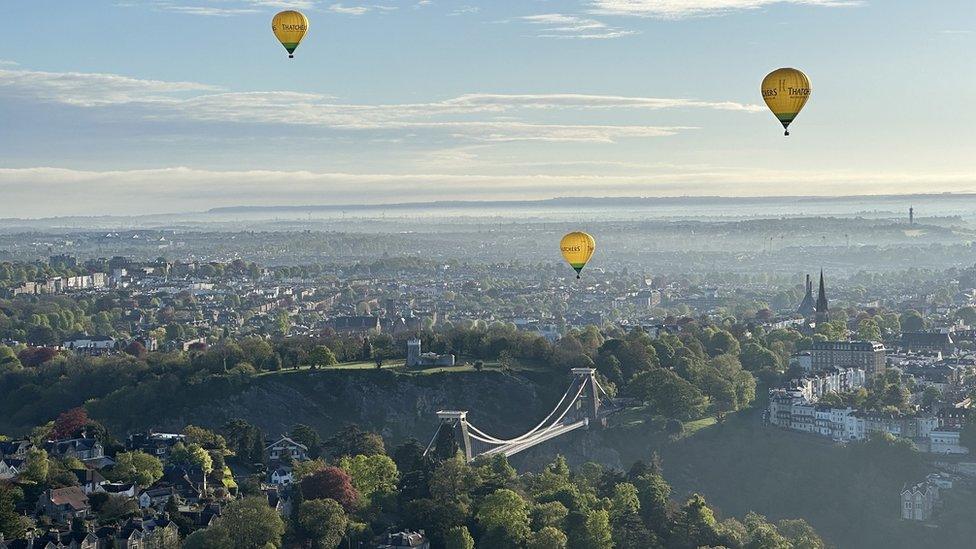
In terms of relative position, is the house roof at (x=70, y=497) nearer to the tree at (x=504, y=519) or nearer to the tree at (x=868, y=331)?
the tree at (x=504, y=519)

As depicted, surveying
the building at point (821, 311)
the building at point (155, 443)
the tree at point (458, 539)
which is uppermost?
the building at point (155, 443)

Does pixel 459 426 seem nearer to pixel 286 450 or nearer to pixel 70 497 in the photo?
pixel 286 450

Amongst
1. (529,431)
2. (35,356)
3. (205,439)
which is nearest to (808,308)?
(529,431)

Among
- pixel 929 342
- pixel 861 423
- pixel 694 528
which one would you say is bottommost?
pixel 861 423

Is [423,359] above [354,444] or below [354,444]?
above

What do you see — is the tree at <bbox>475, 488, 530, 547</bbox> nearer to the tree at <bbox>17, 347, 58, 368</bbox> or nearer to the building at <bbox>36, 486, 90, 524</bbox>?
the building at <bbox>36, 486, 90, 524</bbox>

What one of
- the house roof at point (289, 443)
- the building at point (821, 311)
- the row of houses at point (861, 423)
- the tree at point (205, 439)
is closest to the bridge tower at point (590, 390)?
the row of houses at point (861, 423)

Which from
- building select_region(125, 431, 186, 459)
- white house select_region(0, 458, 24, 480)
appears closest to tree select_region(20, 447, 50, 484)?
white house select_region(0, 458, 24, 480)
